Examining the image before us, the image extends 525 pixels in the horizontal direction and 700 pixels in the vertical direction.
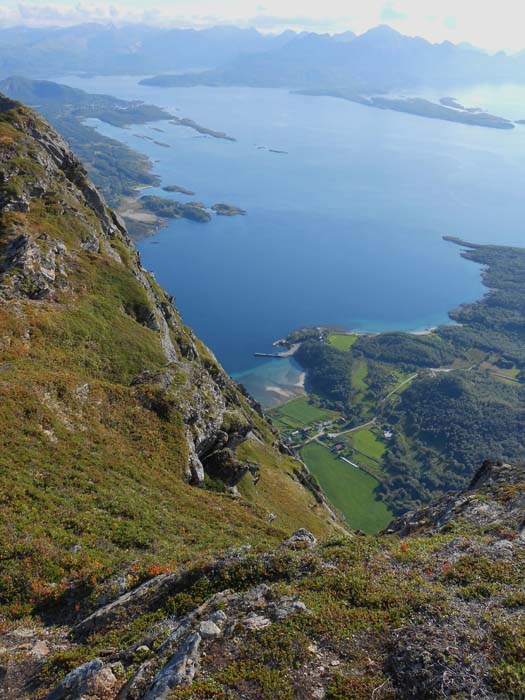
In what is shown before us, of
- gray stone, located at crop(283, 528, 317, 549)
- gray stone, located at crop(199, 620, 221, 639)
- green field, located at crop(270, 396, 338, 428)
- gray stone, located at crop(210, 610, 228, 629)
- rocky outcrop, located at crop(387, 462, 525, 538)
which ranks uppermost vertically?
gray stone, located at crop(199, 620, 221, 639)

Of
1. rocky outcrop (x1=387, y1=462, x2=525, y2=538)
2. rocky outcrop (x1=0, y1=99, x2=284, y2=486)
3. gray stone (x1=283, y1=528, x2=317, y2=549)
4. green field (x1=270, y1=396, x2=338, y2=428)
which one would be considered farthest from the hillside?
green field (x1=270, y1=396, x2=338, y2=428)

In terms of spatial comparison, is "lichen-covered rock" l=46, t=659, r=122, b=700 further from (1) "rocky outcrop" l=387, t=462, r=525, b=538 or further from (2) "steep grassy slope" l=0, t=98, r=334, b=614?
(1) "rocky outcrop" l=387, t=462, r=525, b=538

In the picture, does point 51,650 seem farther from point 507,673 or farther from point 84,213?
point 84,213

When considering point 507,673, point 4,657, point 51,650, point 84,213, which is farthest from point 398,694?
point 84,213

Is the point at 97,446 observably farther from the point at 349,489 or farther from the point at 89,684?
the point at 349,489

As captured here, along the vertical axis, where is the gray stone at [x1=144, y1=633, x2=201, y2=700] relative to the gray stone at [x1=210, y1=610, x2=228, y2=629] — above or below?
above

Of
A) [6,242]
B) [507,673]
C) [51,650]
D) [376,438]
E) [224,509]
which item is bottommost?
[376,438]

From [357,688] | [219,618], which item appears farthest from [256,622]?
[357,688]
